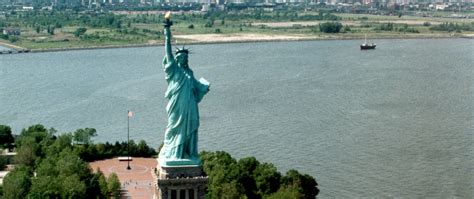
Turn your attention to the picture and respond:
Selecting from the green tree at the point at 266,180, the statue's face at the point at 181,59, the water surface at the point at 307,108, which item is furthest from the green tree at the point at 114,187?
the statue's face at the point at 181,59

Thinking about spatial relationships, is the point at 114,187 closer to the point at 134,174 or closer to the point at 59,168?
the point at 59,168

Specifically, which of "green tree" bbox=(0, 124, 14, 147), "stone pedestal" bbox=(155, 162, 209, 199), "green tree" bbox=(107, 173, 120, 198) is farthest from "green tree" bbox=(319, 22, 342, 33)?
"stone pedestal" bbox=(155, 162, 209, 199)

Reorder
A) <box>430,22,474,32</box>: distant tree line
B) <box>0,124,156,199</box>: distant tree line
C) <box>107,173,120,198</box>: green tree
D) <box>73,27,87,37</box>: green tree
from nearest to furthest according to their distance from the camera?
<box>0,124,156,199</box>: distant tree line
<box>107,173,120,198</box>: green tree
<box>73,27,87,37</box>: green tree
<box>430,22,474,32</box>: distant tree line

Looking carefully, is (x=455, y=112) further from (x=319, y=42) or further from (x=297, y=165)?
(x=319, y=42)

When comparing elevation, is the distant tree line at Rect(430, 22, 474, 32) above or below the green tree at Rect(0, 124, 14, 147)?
below

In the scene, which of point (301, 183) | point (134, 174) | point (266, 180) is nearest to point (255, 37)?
point (134, 174)

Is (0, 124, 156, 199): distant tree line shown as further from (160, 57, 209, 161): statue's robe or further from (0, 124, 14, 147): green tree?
(160, 57, 209, 161): statue's robe

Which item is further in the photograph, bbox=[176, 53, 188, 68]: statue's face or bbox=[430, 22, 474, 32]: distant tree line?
bbox=[430, 22, 474, 32]: distant tree line

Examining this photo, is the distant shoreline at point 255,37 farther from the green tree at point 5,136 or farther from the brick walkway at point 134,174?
the brick walkway at point 134,174
